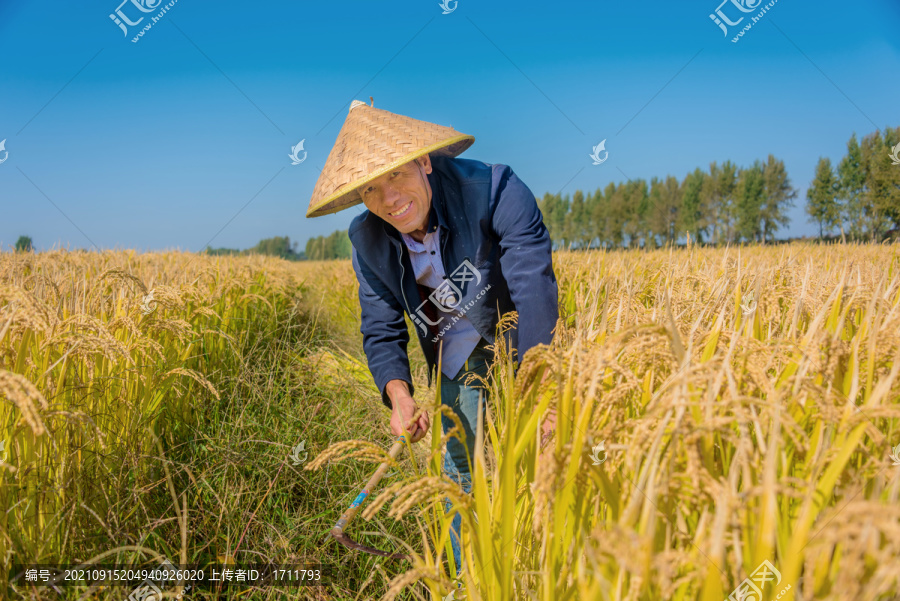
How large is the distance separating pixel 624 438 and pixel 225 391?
3.16 meters

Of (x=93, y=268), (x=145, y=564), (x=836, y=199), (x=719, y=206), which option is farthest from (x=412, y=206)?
(x=719, y=206)

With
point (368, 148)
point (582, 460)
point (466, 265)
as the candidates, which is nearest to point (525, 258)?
point (466, 265)

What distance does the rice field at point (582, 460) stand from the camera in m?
0.70

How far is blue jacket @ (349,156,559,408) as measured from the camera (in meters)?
1.87

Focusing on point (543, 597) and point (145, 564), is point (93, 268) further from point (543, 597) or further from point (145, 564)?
→ point (543, 597)

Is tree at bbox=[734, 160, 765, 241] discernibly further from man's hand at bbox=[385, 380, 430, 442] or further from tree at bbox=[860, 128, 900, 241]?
man's hand at bbox=[385, 380, 430, 442]

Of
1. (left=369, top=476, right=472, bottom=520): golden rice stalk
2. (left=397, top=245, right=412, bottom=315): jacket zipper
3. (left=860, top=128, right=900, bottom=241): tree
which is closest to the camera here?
(left=369, top=476, right=472, bottom=520): golden rice stalk

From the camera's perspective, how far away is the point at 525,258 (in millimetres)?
1908

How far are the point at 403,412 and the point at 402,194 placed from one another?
96cm

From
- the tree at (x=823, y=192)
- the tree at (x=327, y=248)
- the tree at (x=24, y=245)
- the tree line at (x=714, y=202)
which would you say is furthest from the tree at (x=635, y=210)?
the tree at (x=24, y=245)

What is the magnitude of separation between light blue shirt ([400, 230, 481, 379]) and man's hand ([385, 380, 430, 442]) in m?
0.38

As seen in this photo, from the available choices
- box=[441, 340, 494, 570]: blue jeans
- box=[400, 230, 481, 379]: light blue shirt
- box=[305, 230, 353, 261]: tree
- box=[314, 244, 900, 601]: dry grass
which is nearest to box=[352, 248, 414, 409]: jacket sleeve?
box=[400, 230, 481, 379]: light blue shirt

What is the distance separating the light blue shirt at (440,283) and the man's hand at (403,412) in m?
0.38

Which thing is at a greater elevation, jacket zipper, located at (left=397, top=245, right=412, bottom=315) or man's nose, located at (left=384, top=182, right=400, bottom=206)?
man's nose, located at (left=384, top=182, right=400, bottom=206)
